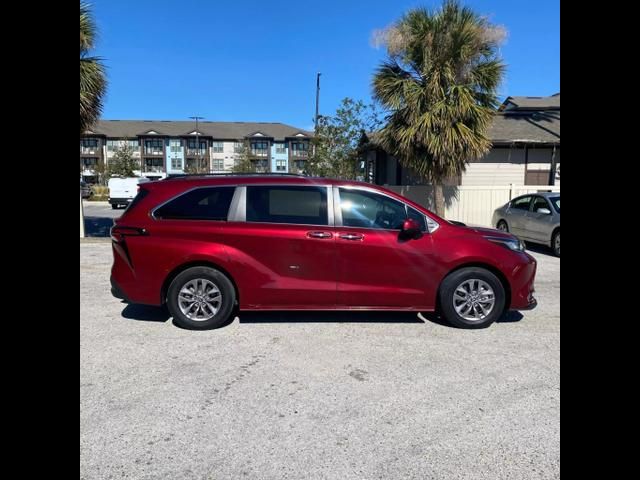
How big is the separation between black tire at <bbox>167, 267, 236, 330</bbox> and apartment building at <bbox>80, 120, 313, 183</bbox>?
73.4m

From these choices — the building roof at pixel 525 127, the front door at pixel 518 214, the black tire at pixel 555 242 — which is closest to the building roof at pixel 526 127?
the building roof at pixel 525 127

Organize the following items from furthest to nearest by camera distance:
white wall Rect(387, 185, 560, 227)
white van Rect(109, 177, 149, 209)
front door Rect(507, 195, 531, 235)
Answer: white van Rect(109, 177, 149, 209)
white wall Rect(387, 185, 560, 227)
front door Rect(507, 195, 531, 235)

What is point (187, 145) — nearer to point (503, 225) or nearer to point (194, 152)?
point (194, 152)

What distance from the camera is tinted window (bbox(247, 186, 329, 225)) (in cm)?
509

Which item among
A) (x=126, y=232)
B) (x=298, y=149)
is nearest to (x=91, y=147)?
(x=298, y=149)

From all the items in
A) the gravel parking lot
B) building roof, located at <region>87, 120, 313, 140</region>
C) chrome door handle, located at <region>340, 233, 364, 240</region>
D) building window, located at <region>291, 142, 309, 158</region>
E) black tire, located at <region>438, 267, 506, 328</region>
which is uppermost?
building roof, located at <region>87, 120, 313, 140</region>

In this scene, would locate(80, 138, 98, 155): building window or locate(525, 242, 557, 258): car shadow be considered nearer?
locate(525, 242, 557, 258): car shadow

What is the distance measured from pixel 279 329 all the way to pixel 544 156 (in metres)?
15.0

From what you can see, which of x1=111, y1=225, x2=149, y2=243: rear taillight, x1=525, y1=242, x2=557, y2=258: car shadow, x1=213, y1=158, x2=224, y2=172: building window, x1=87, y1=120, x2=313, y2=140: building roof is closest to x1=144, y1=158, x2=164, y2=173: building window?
x1=87, y1=120, x2=313, y2=140: building roof

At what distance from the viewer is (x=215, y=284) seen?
5004 millimetres

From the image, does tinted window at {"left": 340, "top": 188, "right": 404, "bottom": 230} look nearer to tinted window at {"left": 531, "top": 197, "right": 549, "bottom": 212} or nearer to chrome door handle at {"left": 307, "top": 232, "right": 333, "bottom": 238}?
chrome door handle at {"left": 307, "top": 232, "right": 333, "bottom": 238}

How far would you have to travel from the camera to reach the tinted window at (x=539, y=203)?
35.8 ft
